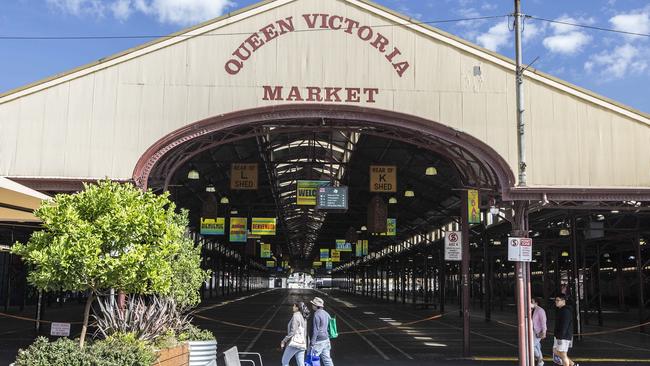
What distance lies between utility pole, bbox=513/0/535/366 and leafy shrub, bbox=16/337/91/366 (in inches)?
436

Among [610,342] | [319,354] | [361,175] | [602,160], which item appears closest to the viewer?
[319,354]

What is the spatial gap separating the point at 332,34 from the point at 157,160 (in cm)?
620

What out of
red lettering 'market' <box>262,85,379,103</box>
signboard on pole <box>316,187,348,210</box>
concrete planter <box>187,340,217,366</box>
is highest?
red lettering 'market' <box>262,85,379,103</box>

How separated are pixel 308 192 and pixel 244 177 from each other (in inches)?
115

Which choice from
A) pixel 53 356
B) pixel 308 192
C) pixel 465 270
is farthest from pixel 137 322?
pixel 308 192

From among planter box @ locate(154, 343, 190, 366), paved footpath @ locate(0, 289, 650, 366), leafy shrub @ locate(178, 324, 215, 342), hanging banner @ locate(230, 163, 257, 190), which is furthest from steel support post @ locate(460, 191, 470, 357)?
hanging banner @ locate(230, 163, 257, 190)

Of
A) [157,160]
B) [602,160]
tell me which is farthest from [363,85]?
[602,160]

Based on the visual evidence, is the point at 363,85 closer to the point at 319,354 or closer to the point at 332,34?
the point at 332,34

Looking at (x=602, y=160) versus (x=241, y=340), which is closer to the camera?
(x=602, y=160)

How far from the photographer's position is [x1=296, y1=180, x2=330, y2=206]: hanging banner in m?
27.8

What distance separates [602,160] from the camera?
19078 millimetres

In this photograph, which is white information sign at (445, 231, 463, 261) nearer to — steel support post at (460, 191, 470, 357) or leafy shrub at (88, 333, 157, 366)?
A: steel support post at (460, 191, 470, 357)

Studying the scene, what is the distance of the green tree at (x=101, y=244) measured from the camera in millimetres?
11289

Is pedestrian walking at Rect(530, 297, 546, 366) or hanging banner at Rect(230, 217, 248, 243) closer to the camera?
pedestrian walking at Rect(530, 297, 546, 366)
